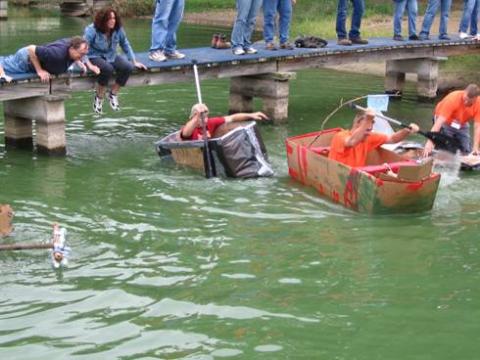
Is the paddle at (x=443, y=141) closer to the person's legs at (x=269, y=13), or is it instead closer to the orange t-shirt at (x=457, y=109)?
the orange t-shirt at (x=457, y=109)

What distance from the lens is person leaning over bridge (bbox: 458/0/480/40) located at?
19.0 m

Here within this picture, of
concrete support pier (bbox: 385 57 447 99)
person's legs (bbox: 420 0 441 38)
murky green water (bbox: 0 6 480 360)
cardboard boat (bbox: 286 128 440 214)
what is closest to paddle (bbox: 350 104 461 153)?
murky green water (bbox: 0 6 480 360)

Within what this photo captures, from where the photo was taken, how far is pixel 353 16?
55.5 ft

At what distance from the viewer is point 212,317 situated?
22.5 feet

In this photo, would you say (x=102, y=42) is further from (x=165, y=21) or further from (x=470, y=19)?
(x=470, y=19)

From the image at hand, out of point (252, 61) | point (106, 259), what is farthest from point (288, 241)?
point (252, 61)

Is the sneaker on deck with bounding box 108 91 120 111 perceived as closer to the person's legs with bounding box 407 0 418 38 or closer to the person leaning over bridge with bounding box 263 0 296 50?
the person leaning over bridge with bounding box 263 0 296 50

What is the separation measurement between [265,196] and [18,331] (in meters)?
4.55

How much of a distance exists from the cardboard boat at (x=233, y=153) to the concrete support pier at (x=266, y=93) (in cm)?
416

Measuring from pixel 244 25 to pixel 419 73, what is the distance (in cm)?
571

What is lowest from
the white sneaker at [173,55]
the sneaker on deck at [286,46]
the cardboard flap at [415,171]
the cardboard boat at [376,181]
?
the cardboard boat at [376,181]

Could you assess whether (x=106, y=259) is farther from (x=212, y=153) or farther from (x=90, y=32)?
(x=90, y=32)

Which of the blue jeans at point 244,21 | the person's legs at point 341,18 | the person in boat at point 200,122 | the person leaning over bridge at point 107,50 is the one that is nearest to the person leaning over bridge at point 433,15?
the person's legs at point 341,18

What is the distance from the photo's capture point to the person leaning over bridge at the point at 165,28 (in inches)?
529
